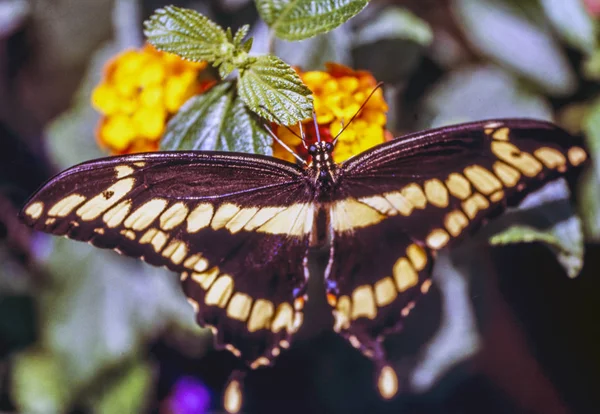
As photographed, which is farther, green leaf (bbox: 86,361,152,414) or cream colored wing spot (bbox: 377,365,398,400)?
green leaf (bbox: 86,361,152,414)

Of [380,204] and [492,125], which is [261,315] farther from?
[492,125]

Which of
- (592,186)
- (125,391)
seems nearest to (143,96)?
(125,391)

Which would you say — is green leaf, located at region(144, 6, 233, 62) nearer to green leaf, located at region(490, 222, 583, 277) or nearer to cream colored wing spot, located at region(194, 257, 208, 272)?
cream colored wing spot, located at region(194, 257, 208, 272)

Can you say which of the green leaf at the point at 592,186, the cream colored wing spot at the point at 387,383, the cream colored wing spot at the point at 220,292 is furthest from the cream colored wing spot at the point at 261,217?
the green leaf at the point at 592,186

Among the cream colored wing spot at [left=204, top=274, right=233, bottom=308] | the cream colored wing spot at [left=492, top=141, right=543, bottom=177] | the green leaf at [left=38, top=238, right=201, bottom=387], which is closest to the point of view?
the cream colored wing spot at [left=492, top=141, right=543, bottom=177]

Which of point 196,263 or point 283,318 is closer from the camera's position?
point 196,263

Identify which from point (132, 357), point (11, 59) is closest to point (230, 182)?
point (132, 357)

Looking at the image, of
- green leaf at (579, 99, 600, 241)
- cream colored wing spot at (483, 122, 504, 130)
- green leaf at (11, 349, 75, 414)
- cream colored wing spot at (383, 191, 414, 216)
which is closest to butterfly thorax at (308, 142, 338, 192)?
cream colored wing spot at (383, 191, 414, 216)
